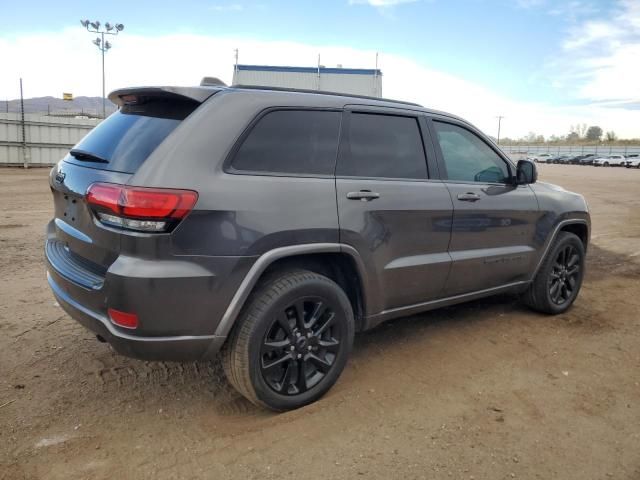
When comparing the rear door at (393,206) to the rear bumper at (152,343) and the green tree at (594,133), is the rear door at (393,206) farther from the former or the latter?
the green tree at (594,133)

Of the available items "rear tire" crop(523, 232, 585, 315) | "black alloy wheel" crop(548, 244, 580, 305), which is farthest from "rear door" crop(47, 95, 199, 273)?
"black alloy wheel" crop(548, 244, 580, 305)

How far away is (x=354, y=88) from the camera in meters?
16.3

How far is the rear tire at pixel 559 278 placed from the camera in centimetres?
465

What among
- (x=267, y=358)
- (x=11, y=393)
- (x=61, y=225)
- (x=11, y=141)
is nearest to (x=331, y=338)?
(x=267, y=358)

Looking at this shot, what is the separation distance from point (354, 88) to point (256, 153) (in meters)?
14.2

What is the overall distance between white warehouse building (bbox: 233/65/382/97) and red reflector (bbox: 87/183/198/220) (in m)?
14.3

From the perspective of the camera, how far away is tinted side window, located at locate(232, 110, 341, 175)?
2848mm

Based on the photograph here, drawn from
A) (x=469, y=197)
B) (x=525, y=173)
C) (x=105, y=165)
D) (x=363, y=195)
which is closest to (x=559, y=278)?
(x=525, y=173)

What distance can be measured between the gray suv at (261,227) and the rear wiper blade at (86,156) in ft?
0.05

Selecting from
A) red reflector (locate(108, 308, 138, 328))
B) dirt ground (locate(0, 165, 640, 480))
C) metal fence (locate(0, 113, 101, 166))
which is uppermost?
metal fence (locate(0, 113, 101, 166))

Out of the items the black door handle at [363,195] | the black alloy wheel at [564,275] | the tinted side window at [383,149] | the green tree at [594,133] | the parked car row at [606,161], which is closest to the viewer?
the black door handle at [363,195]

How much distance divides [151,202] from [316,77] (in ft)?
48.2

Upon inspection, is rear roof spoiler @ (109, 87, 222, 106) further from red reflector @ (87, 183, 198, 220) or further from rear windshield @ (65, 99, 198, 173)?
red reflector @ (87, 183, 198, 220)

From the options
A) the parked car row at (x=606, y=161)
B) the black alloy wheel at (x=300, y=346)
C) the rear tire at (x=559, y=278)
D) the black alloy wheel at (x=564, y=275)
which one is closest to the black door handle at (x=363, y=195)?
the black alloy wheel at (x=300, y=346)
